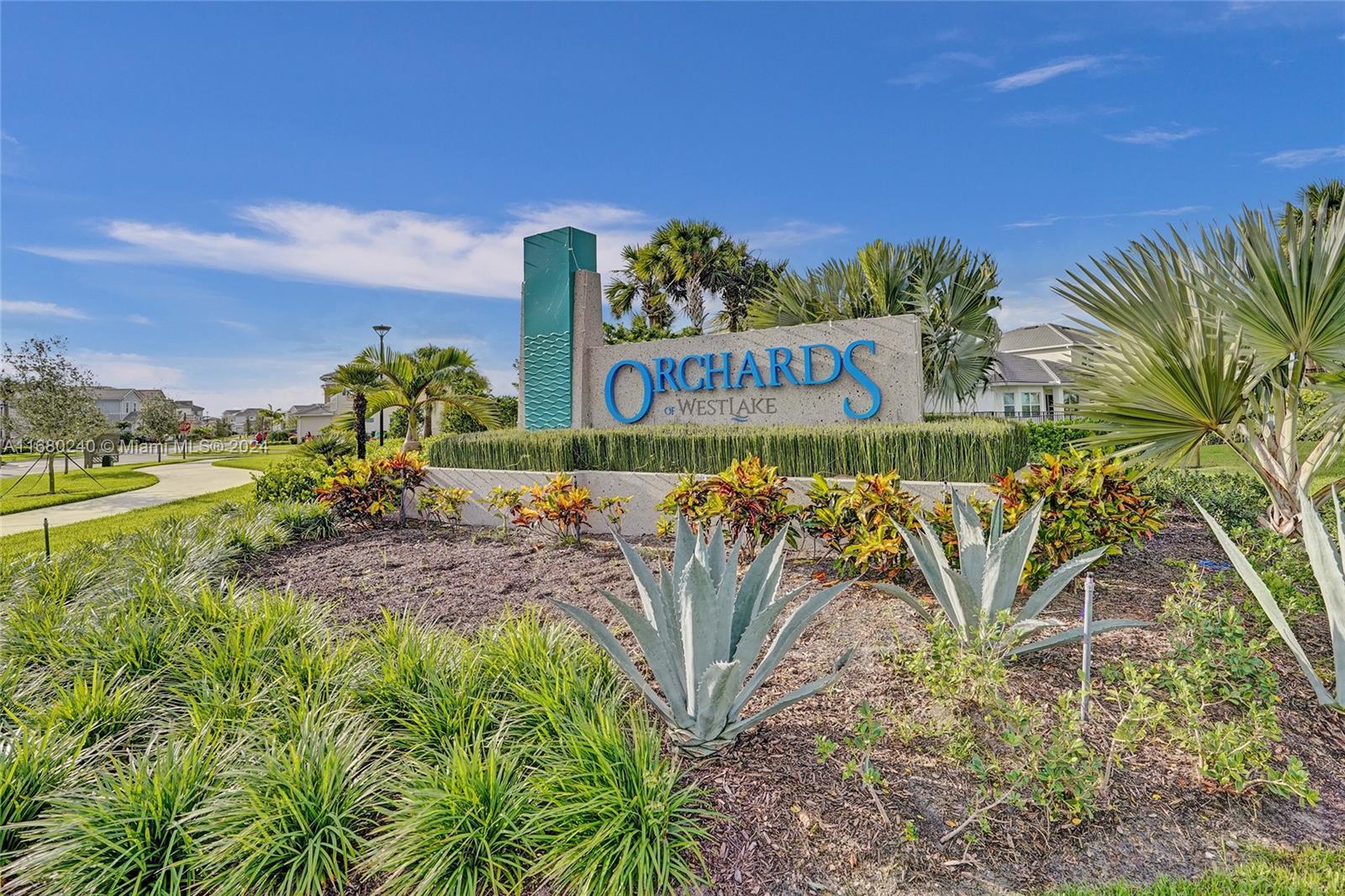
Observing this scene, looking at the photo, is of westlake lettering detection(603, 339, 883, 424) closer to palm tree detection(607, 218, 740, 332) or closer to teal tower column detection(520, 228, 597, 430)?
teal tower column detection(520, 228, 597, 430)

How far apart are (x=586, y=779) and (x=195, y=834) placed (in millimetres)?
1501

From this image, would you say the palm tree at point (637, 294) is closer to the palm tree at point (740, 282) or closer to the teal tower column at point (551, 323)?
the palm tree at point (740, 282)

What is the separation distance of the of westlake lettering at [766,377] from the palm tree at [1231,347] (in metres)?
2.11

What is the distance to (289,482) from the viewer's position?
352 inches

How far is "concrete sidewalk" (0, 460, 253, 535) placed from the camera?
11.0 metres

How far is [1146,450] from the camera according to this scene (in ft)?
14.4

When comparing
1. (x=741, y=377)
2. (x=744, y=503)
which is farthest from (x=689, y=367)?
(x=744, y=503)

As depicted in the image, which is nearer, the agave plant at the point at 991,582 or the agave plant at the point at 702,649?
the agave plant at the point at 702,649

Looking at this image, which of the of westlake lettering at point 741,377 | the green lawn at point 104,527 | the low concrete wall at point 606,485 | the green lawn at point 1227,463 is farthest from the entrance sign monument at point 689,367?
the green lawn at point 1227,463

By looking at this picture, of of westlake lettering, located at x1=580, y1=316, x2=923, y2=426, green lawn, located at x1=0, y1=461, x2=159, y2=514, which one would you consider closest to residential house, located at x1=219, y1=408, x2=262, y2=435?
green lawn, located at x1=0, y1=461, x2=159, y2=514

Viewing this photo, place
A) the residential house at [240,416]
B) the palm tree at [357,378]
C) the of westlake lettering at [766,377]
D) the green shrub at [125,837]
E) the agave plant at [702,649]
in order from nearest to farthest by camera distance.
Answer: the green shrub at [125,837], the agave plant at [702,649], the of westlake lettering at [766,377], the palm tree at [357,378], the residential house at [240,416]

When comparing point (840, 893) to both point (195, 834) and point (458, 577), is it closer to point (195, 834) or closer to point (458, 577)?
point (195, 834)

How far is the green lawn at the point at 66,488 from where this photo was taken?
13.1 m

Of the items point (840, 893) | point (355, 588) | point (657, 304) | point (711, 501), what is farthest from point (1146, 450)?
point (657, 304)
